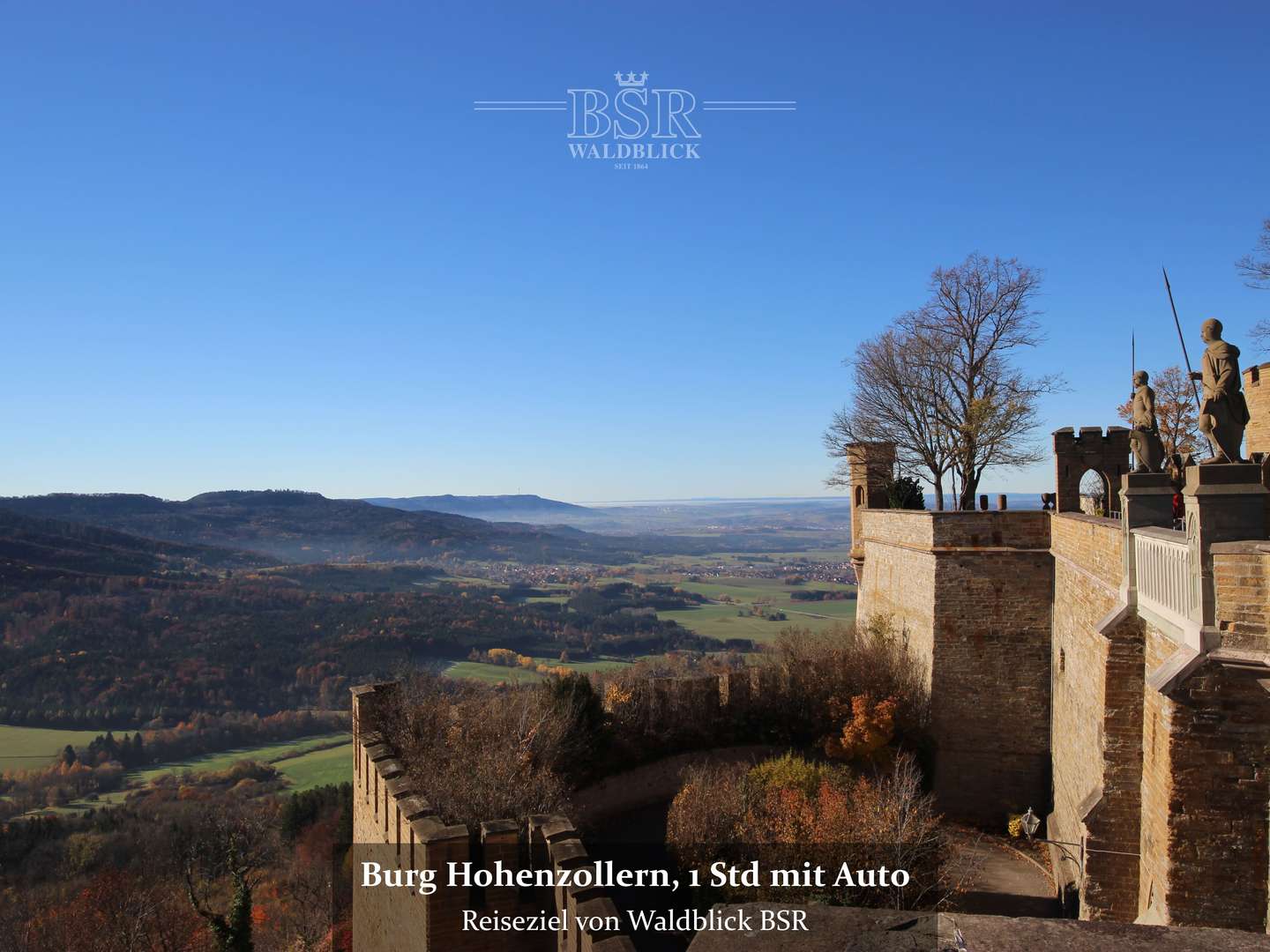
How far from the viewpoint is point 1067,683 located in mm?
12516

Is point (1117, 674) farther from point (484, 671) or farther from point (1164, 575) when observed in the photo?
point (484, 671)

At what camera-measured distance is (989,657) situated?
15414mm

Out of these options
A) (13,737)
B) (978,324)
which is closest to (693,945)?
(978,324)

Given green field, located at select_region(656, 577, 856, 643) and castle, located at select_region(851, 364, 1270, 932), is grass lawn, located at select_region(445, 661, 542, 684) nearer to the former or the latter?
green field, located at select_region(656, 577, 856, 643)

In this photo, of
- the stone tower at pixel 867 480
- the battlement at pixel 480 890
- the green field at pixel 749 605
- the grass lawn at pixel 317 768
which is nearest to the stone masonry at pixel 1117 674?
the stone tower at pixel 867 480

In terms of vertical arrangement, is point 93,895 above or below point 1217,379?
below

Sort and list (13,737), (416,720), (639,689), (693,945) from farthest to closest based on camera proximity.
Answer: (13,737) < (639,689) < (416,720) < (693,945)


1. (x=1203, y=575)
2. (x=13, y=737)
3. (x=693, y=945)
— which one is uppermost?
(x=1203, y=575)

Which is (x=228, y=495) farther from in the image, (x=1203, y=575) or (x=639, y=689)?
(x=1203, y=575)

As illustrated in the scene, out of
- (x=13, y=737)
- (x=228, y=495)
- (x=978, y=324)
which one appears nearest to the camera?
(x=978, y=324)

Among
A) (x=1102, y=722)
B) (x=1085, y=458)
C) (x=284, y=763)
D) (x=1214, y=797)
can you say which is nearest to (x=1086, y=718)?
(x=1102, y=722)

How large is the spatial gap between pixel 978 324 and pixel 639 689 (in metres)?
13.9

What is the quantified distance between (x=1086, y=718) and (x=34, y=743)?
223ft

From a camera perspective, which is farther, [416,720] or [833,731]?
[833,731]
